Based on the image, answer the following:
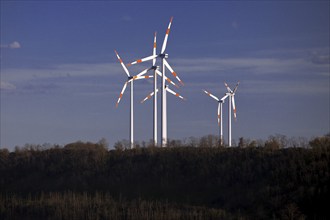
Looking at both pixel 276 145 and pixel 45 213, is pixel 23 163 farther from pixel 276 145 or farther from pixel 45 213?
pixel 276 145

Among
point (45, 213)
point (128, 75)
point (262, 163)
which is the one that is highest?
point (128, 75)

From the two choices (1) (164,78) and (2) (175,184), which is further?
(1) (164,78)

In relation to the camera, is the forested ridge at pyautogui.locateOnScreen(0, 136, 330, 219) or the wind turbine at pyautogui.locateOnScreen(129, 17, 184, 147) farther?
the wind turbine at pyautogui.locateOnScreen(129, 17, 184, 147)

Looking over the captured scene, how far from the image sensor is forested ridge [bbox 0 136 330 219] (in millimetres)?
34562

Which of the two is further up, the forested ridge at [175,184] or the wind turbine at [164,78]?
the wind turbine at [164,78]

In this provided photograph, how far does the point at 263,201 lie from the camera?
115ft

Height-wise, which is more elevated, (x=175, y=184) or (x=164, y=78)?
(x=164, y=78)

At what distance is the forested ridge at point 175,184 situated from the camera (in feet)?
113

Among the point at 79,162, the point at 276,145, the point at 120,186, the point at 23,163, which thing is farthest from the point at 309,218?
the point at 23,163

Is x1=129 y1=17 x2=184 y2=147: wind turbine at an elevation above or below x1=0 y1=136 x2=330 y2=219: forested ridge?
above

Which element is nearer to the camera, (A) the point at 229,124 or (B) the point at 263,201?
(B) the point at 263,201

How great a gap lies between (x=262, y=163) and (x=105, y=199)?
32.0ft

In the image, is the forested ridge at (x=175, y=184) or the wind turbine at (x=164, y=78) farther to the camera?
the wind turbine at (x=164, y=78)

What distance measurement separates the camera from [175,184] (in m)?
43.0
